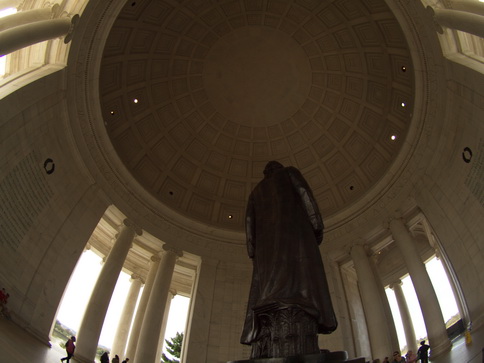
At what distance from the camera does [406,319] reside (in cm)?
2272

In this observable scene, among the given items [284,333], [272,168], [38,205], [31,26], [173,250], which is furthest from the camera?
[173,250]

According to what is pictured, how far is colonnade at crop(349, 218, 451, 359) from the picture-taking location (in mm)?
15200

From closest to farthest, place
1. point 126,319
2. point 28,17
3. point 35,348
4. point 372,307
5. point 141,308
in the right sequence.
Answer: point 35,348 → point 28,17 → point 372,307 → point 141,308 → point 126,319

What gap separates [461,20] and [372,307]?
43.1ft

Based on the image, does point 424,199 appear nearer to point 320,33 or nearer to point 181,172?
point 320,33

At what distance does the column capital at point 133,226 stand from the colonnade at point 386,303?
1240cm

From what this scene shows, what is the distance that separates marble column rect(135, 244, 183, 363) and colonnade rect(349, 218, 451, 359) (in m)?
10.5

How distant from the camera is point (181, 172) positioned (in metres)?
25.6

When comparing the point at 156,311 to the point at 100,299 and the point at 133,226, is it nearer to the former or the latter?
the point at 100,299

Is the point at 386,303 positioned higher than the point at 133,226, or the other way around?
the point at 133,226

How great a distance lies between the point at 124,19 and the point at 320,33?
38.6 feet

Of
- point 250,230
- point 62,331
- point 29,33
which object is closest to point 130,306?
point 62,331

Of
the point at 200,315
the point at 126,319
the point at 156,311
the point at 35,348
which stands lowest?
the point at 35,348

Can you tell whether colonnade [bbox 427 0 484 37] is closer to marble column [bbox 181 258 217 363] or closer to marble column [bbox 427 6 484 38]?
marble column [bbox 427 6 484 38]
